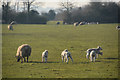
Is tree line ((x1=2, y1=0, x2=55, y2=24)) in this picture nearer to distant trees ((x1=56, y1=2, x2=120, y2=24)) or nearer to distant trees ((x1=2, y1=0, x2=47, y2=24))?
distant trees ((x1=2, y1=0, x2=47, y2=24))

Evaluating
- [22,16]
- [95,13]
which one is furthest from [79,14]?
[22,16]

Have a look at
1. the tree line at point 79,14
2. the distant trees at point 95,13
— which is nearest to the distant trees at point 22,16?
the tree line at point 79,14

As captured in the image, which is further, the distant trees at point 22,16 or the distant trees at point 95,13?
the distant trees at point 22,16

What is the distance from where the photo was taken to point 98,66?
576 inches

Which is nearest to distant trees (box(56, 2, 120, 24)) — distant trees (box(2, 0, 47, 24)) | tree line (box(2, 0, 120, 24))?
tree line (box(2, 0, 120, 24))

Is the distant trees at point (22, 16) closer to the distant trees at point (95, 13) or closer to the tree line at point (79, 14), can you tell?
the tree line at point (79, 14)

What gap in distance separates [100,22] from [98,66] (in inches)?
2531

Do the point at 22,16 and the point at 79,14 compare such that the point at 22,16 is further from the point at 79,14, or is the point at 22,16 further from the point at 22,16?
the point at 79,14

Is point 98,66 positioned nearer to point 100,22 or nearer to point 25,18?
point 100,22

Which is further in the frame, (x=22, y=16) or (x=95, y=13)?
(x=22, y=16)

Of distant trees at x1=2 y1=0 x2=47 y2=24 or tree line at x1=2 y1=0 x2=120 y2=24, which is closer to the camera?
tree line at x1=2 y1=0 x2=120 y2=24

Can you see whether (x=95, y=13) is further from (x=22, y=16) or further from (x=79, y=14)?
(x=22, y=16)

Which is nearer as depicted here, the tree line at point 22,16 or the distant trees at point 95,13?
the distant trees at point 95,13

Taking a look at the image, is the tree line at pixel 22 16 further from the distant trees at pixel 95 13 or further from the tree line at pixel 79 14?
the distant trees at pixel 95 13
